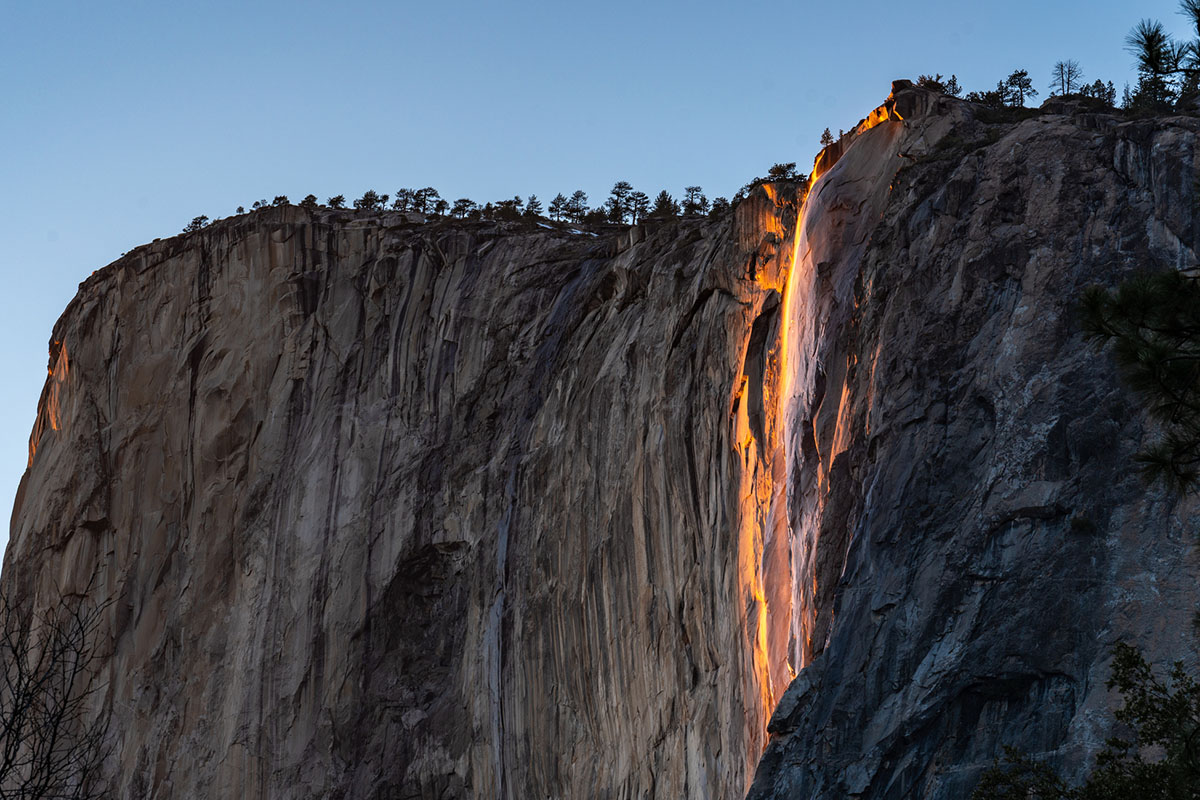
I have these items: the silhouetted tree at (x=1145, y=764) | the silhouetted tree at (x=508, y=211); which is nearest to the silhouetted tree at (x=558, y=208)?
the silhouetted tree at (x=508, y=211)

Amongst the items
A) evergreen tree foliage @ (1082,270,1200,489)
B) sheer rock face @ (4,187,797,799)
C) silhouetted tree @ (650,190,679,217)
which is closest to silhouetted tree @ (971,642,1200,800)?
evergreen tree foliage @ (1082,270,1200,489)

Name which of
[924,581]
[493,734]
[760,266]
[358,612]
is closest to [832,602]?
[924,581]

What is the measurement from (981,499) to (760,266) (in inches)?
494

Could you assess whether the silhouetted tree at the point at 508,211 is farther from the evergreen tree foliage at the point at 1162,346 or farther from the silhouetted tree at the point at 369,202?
the evergreen tree foliage at the point at 1162,346

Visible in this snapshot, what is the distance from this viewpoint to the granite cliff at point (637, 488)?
2012 centimetres

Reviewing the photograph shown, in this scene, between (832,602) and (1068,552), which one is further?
(832,602)

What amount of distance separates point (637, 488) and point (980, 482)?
1385 centimetres

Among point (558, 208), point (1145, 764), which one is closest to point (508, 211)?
point (558, 208)

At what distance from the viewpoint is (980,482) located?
69.8 feet

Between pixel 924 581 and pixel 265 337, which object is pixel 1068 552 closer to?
pixel 924 581

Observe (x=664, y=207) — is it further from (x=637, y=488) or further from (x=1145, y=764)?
(x=1145, y=764)

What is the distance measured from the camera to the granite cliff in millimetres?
20125

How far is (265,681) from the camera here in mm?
40781

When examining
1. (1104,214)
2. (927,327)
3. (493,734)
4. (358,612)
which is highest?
(1104,214)
